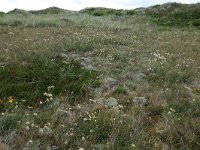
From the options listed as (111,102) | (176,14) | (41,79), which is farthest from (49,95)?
(176,14)

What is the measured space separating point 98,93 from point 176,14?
77.5 ft

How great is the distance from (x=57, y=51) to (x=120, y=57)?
8.70 feet

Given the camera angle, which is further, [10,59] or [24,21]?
[24,21]

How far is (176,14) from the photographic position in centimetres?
3275

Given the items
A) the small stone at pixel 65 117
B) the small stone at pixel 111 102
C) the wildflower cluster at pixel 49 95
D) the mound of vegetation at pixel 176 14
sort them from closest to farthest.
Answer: the small stone at pixel 65 117
the wildflower cluster at pixel 49 95
the small stone at pixel 111 102
the mound of vegetation at pixel 176 14

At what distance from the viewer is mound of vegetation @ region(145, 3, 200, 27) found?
29369 millimetres

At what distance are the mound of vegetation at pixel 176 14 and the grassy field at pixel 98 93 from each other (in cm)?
1091

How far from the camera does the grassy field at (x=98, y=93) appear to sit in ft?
26.5

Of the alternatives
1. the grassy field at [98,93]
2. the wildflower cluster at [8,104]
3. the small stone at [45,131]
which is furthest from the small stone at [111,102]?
the wildflower cluster at [8,104]

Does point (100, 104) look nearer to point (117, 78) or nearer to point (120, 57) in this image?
point (117, 78)

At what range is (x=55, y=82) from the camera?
1148 centimetres

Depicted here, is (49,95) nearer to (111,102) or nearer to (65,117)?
(65,117)

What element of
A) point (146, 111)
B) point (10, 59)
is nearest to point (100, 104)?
point (146, 111)

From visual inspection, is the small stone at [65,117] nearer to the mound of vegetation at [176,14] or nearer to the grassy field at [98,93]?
the grassy field at [98,93]
